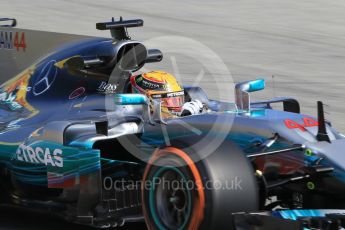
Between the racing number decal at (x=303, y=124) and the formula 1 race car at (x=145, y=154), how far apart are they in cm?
1

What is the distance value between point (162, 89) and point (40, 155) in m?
1.25

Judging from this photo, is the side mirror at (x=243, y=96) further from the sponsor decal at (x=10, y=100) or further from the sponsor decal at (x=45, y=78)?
the sponsor decal at (x=10, y=100)

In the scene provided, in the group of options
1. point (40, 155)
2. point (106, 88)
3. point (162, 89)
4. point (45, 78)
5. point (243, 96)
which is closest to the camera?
point (243, 96)

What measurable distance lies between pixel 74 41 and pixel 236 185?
3.16 metres

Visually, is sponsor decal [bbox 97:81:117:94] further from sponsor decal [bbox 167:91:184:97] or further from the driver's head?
sponsor decal [bbox 167:91:184:97]

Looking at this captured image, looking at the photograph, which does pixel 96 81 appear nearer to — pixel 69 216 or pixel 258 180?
pixel 69 216

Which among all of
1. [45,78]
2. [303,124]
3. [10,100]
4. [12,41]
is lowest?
[10,100]

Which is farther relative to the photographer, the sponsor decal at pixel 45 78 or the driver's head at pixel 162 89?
the sponsor decal at pixel 45 78

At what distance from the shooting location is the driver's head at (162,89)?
25.4 feet

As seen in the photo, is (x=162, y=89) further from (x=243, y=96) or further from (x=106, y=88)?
(x=243, y=96)

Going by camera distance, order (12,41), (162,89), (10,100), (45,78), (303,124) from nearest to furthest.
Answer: (303,124) < (162,89) < (45,78) < (10,100) < (12,41)

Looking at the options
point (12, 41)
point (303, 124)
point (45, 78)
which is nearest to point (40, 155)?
point (45, 78)

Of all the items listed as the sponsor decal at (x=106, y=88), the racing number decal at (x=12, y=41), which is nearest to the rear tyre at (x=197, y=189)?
the sponsor decal at (x=106, y=88)

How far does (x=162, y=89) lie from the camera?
305 inches
